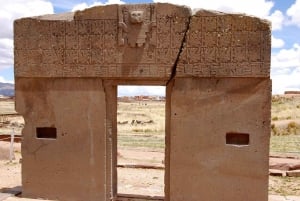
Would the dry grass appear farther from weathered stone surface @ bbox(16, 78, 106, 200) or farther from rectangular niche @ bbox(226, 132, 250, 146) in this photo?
rectangular niche @ bbox(226, 132, 250, 146)

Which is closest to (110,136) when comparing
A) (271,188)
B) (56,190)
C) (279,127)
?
(56,190)

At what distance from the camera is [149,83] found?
665 centimetres

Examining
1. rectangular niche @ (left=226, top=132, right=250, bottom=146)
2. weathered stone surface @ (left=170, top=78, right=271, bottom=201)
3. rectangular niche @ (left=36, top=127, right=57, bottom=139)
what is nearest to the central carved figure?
weathered stone surface @ (left=170, top=78, right=271, bottom=201)

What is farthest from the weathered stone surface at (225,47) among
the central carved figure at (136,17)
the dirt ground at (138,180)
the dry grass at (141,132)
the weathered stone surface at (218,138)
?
the dry grass at (141,132)

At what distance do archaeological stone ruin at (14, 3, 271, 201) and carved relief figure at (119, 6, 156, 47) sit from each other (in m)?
0.02

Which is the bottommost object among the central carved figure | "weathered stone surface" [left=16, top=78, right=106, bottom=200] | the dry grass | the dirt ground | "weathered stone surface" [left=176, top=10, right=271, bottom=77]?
the dry grass

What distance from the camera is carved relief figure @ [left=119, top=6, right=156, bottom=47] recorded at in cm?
630

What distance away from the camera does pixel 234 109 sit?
617cm

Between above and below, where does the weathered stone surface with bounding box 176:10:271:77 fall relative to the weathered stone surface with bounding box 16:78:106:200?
above

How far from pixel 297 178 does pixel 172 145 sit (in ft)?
16.0

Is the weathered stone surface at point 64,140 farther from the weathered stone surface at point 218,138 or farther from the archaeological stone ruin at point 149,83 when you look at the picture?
the weathered stone surface at point 218,138

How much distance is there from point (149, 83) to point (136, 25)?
0.99 meters

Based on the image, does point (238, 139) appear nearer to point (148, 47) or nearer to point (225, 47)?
point (225, 47)

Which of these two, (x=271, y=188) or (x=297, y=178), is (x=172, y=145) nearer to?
(x=271, y=188)
